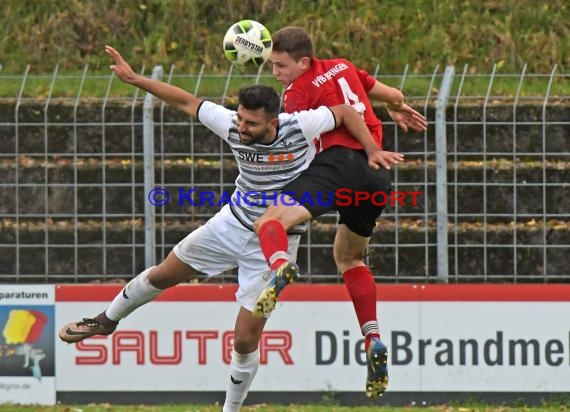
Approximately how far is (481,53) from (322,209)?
276 inches

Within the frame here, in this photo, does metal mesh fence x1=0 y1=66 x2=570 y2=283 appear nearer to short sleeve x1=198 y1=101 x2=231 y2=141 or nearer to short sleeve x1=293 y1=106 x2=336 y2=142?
short sleeve x1=198 y1=101 x2=231 y2=141

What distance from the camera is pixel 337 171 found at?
8.41 m

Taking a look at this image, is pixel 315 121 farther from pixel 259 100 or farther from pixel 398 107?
pixel 398 107

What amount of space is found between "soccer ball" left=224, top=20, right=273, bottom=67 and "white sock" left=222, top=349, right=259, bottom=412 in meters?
1.81

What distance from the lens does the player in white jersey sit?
27.0 feet

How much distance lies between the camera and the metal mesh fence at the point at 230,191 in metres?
11.4

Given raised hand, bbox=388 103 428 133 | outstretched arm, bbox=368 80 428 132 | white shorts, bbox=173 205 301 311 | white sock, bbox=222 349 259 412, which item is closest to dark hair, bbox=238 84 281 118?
white shorts, bbox=173 205 301 311

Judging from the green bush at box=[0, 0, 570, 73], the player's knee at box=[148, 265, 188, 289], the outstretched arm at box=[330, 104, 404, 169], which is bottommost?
→ the player's knee at box=[148, 265, 188, 289]

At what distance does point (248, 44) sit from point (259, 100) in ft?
1.93

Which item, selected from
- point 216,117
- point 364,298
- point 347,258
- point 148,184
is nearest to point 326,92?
point 216,117

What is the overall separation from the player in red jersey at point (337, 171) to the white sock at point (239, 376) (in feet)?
2.37

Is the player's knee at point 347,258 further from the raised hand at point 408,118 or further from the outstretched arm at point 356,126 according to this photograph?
the outstretched arm at point 356,126

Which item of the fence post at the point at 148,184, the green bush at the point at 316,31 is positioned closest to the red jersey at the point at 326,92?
the fence post at the point at 148,184

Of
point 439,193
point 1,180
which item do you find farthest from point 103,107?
point 439,193
